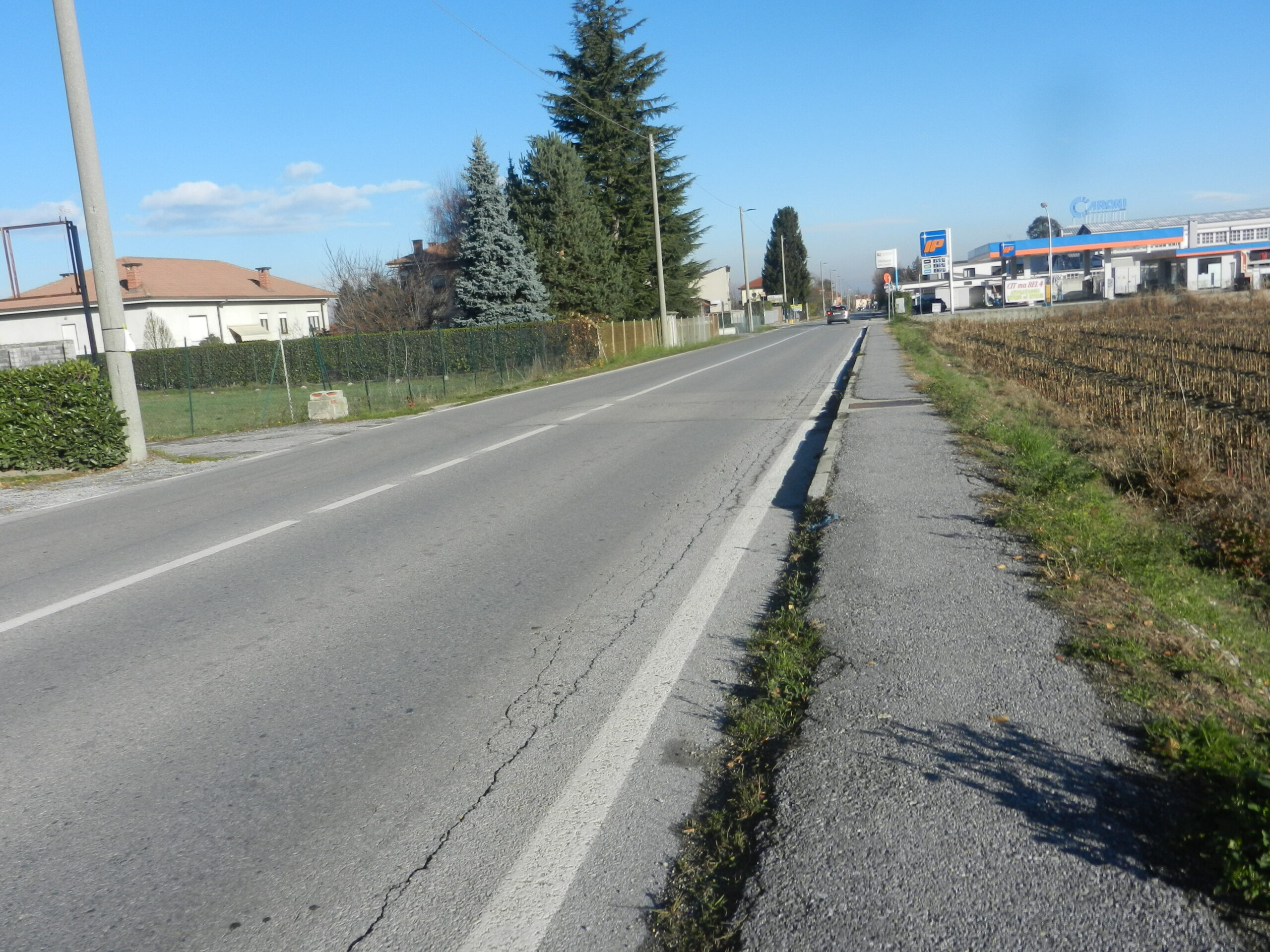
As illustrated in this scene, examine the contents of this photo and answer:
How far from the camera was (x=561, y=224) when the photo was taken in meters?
42.2

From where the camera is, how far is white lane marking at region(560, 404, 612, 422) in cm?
1648

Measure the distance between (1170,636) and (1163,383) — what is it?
629 inches

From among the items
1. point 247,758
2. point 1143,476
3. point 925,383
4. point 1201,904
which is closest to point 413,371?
point 925,383

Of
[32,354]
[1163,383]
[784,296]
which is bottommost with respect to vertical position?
[1163,383]

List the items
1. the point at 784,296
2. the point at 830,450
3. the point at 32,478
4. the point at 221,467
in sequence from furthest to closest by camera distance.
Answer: the point at 784,296 → the point at 221,467 → the point at 32,478 → the point at 830,450

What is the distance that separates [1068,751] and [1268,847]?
0.84 m

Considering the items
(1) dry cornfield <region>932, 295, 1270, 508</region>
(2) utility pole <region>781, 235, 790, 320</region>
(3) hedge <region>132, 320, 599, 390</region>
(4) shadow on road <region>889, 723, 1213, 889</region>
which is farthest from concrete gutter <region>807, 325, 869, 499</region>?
(2) utility pole <region>781, 235, 790, 320</region>

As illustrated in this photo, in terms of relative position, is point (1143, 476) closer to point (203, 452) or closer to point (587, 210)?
point (203, 452)

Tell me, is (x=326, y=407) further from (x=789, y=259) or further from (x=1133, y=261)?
(x=789, y=259)

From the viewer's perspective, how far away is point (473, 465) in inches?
462

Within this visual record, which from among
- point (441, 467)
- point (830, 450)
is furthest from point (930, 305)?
point (441, 467)

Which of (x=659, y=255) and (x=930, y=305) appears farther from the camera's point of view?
(x=930, y=305)

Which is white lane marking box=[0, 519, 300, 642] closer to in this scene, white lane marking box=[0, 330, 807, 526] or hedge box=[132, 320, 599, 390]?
white lane marking box=[0, 330, 807, 526]

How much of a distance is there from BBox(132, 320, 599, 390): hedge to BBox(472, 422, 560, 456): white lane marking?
848 cm
